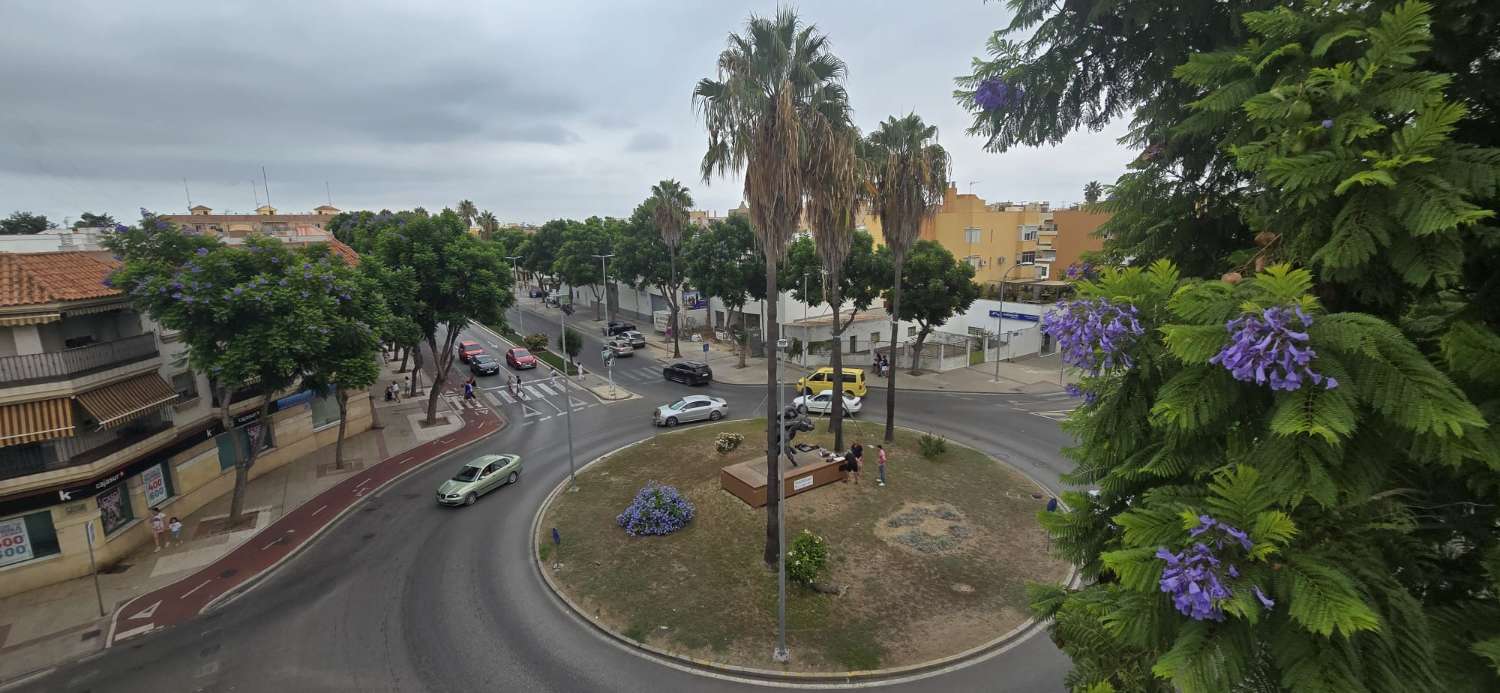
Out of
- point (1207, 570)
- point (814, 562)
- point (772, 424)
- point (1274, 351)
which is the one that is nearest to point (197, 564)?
point (772, 424)

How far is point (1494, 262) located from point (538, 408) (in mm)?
34988

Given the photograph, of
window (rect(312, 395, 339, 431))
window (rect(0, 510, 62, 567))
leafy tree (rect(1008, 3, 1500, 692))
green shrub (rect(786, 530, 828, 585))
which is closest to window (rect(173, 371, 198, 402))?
window (rect(0, 510, 62, 567))

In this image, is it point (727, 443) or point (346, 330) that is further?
point (727, 443)

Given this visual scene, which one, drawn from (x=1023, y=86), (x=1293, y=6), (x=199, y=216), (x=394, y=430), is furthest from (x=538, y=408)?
(x=199, y=216)

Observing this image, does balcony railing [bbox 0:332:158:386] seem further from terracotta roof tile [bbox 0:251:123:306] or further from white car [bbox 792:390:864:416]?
white car [bbox 792:390:864:416]

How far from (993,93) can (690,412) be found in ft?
78.3

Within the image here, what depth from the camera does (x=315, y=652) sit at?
1375cm

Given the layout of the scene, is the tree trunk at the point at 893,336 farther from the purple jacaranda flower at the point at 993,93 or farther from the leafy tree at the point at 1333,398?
the leafy tree at the point at 1333,398

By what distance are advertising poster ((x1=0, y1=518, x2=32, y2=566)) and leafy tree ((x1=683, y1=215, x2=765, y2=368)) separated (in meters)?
32.6

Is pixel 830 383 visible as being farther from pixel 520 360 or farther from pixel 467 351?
pixel 467 351

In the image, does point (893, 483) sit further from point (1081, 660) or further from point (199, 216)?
point (199, 216)

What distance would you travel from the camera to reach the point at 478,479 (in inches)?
865

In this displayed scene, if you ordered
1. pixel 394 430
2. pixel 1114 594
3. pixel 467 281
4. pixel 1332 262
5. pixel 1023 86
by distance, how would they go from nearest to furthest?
pixel 1332 262 → pixel 1114 594 → pixel 1023 86 → pixel 467 281 → pixel 394 430

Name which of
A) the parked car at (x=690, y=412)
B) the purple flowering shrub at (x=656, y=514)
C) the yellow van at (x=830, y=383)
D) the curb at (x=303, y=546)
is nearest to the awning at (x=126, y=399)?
the curb at (x=303, y=546)
